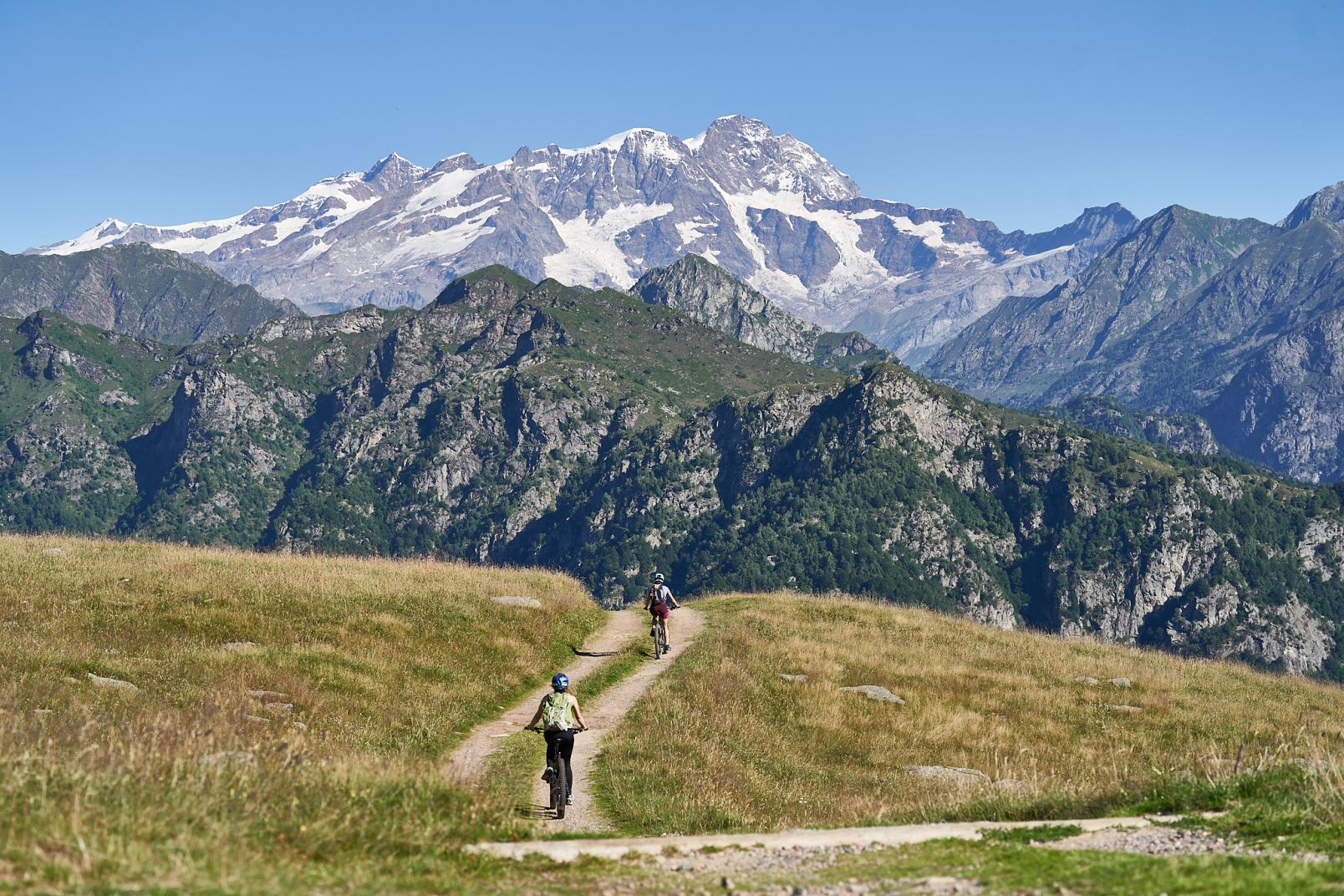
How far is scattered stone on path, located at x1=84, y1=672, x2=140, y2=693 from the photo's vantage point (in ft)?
78.0

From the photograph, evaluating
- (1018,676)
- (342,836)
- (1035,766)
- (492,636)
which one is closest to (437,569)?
(492,636)

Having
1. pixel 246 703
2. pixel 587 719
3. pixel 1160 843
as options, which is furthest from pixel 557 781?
pixel 1160 843

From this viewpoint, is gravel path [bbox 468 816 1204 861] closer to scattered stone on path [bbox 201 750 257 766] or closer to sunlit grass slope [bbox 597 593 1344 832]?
sunlit grass slope [bbox 597 593 1344 832]

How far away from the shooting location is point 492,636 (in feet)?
116

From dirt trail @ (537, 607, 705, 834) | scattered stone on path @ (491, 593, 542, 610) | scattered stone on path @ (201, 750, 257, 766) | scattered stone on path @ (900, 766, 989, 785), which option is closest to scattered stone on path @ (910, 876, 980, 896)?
dirt trail @ (537, 607, 705, 834)

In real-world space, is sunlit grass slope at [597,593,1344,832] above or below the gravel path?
below

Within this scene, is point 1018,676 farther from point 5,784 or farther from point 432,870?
point 5,784

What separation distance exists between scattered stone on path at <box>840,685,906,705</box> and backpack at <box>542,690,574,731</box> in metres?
15.7

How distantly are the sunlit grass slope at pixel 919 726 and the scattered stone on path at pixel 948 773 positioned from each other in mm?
303

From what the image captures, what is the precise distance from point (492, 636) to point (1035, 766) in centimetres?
1830

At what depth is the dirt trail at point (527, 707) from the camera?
22.3 metres

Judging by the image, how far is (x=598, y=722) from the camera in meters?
28.1

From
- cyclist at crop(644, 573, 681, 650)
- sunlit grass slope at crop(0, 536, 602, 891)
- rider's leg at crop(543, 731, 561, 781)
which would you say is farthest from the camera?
cyclist at crop(644, 573, 681, 650)

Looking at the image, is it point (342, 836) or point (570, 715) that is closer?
point (342, 836)
